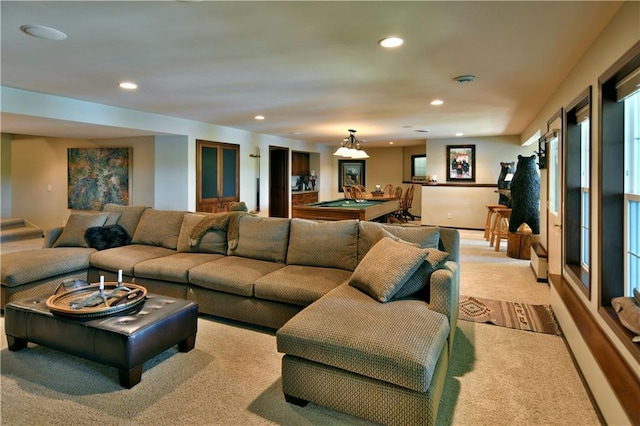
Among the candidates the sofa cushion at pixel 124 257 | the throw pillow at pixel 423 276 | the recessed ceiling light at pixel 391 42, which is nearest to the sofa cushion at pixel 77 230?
the sofa cushion at pixel 124 257

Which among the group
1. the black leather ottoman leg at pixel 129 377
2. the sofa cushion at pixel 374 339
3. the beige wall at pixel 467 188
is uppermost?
the beige wall at pixel 467 188

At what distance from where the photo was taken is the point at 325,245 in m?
3.36

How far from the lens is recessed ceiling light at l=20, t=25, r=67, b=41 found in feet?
8.04

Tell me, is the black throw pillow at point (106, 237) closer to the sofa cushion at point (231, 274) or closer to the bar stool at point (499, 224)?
the sofa cushion at point (231, 274)

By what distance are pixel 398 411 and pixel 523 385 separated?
1019mm

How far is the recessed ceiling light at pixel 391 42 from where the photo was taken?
8.62ft

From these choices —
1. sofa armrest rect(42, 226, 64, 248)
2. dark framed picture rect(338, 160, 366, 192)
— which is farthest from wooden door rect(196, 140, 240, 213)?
dark framed picture rect(338, 160, 366, 192)

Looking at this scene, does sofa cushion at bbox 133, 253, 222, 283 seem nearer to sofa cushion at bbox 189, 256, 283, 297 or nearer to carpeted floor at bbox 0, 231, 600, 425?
sofa cushion at bbox 189, 256, 283, 297

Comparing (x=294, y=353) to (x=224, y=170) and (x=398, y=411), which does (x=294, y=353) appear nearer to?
(x=398, y=411)

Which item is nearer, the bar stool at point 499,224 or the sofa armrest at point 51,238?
the sofa armrest at point 51,238

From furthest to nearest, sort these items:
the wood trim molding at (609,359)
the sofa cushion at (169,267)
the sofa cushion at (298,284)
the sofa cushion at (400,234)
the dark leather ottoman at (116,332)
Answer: the sofa cushion at (169,267) → the sofa cushion at (400,234) → the sofa cushion at (298,284) → the dark leather ottoman at (116,332) → the wood trim molding at (609,359)

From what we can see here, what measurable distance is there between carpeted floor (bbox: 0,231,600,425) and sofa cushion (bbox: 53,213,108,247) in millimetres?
1668

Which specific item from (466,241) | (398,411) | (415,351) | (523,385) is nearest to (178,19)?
(415,351)

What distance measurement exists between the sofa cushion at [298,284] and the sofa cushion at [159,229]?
161 centimetres
